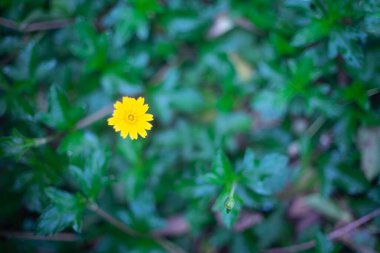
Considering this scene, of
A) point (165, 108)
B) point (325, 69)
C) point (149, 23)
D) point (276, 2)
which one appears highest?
point (149, 23)

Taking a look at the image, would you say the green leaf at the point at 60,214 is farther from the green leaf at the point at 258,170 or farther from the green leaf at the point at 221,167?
the green leaf at the point at 258,170

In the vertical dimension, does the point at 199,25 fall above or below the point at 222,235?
above

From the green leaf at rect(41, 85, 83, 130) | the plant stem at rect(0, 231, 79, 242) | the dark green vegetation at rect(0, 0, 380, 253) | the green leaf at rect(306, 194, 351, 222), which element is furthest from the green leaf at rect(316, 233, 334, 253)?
the plant stem at rect(0, 231, 79, 242)

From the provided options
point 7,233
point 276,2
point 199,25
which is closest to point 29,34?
point 199,25

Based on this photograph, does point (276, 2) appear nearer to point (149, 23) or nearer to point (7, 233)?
point (149, 23)

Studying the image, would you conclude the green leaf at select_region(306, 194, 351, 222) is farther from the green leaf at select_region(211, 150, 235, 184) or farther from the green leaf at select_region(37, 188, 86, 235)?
the green leaf at select_region(37, 188, 86, 235)

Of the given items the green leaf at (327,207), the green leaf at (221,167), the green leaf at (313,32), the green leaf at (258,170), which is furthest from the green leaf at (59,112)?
the green leaf at (327,207)

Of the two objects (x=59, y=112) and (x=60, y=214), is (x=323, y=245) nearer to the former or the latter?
(x=60, y=214)

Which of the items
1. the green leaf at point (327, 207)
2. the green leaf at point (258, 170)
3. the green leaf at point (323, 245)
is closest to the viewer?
the green leaf at point (258, 170)
